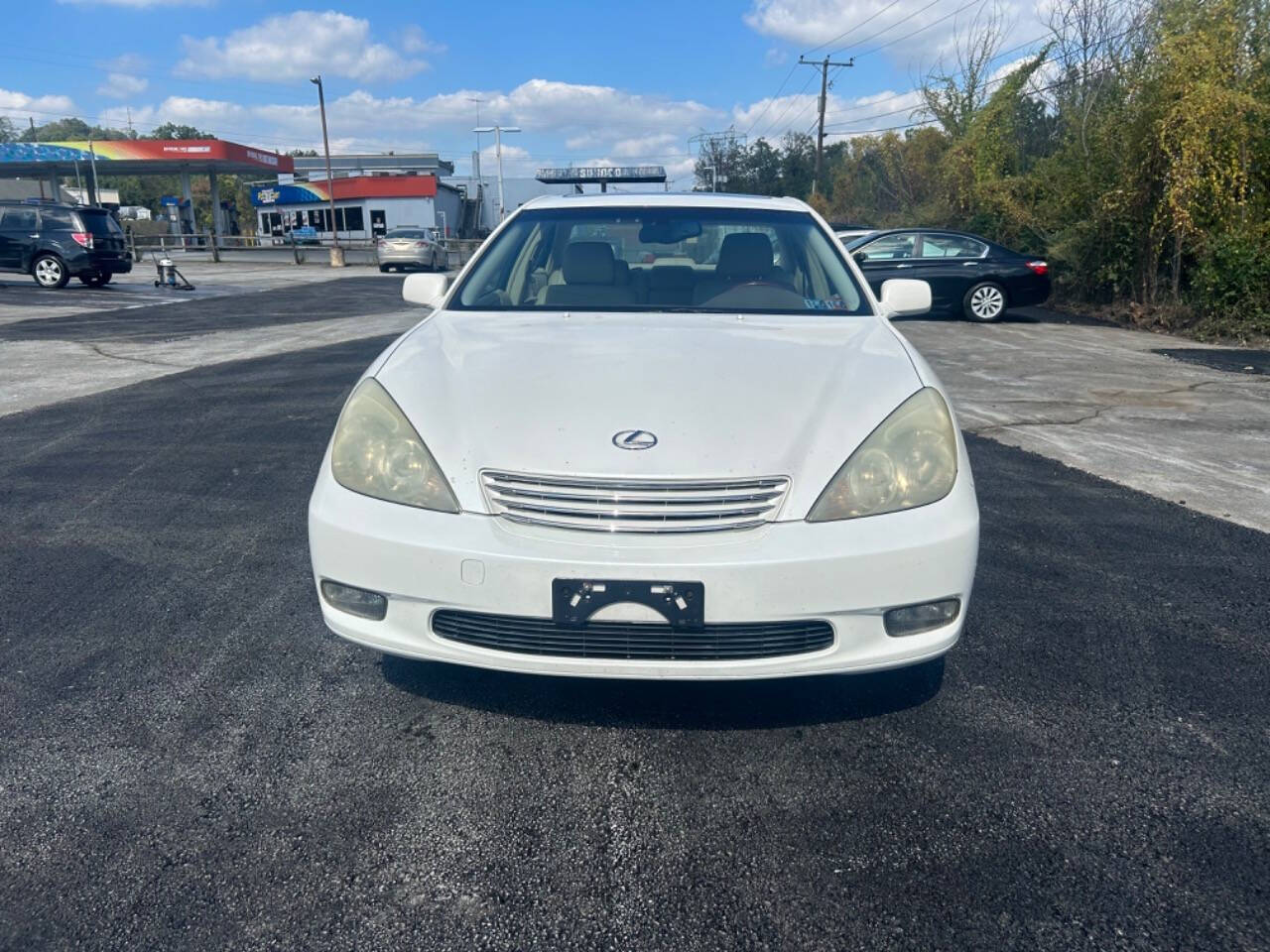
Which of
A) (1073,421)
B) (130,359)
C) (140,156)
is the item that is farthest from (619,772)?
(140,156)

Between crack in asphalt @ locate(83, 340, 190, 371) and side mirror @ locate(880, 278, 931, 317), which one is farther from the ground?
side mirror @ locate(880, 278, 931, 317)

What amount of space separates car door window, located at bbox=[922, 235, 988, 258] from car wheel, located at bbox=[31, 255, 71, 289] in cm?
1621

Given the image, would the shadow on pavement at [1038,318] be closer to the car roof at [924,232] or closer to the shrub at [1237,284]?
the car roof at [924,232]

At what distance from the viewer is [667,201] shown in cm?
451

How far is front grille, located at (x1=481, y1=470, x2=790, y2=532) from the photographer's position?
8.30 feet

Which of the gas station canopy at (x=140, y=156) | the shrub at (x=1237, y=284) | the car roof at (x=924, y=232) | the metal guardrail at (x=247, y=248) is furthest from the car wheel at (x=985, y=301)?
the gas station canopy at (x=140, y=156)

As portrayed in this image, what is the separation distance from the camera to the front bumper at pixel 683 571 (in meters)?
2.45

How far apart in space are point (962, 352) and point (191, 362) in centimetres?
858

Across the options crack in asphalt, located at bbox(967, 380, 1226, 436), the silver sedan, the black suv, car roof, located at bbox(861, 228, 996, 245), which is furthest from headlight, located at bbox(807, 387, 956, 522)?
the silver sedan

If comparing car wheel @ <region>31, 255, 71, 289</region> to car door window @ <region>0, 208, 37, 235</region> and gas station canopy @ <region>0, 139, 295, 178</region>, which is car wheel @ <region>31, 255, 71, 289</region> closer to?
→ car door window @ <region>0, 208, 37, 235</region>

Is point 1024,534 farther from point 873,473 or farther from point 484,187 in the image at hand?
point 484,187

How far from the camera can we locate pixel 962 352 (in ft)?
38.6

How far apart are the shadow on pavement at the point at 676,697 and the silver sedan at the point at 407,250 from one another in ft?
95.2

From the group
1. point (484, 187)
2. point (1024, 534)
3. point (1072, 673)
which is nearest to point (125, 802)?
point (1072, 673)
